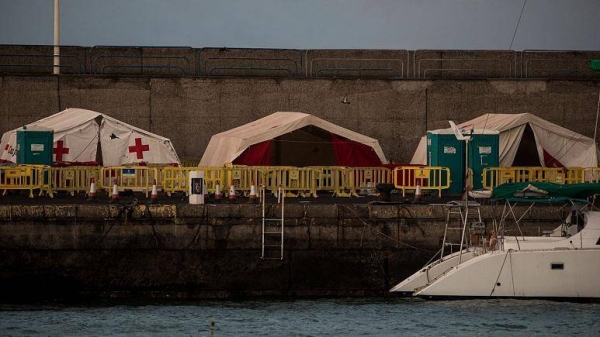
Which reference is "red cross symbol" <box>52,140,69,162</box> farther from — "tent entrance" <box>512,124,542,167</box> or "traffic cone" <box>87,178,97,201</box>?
"tent entrance" <box>512,124,542,167</box>

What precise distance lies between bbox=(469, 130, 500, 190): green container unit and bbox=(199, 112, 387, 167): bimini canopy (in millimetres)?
3611

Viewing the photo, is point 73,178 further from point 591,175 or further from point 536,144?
point 536,144

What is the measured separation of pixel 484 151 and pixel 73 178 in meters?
11.4

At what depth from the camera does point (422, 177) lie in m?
A: 46.2

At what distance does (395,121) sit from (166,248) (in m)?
14.6

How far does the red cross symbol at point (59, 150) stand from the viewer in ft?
162

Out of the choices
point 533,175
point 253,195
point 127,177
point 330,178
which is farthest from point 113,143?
point 533,175

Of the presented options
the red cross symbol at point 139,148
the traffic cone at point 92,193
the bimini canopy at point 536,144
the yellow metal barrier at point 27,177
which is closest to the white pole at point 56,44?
the red cross symbol at point 139,148

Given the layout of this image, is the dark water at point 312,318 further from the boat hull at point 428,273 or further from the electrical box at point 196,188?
the electrical box at point 196,188

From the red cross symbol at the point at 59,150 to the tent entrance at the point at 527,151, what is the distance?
43.9 ft

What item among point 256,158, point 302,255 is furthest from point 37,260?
point 256,158

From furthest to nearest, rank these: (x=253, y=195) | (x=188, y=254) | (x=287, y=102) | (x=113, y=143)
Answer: (x=287, y=102), (x=113, y=143), (x=253, y=195), (x=188, y=254)

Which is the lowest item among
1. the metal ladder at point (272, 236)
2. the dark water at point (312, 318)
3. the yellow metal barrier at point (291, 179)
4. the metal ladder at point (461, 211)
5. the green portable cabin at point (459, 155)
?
the dark water at point (312, 318)

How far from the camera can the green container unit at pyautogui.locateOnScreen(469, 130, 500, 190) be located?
47.2m
